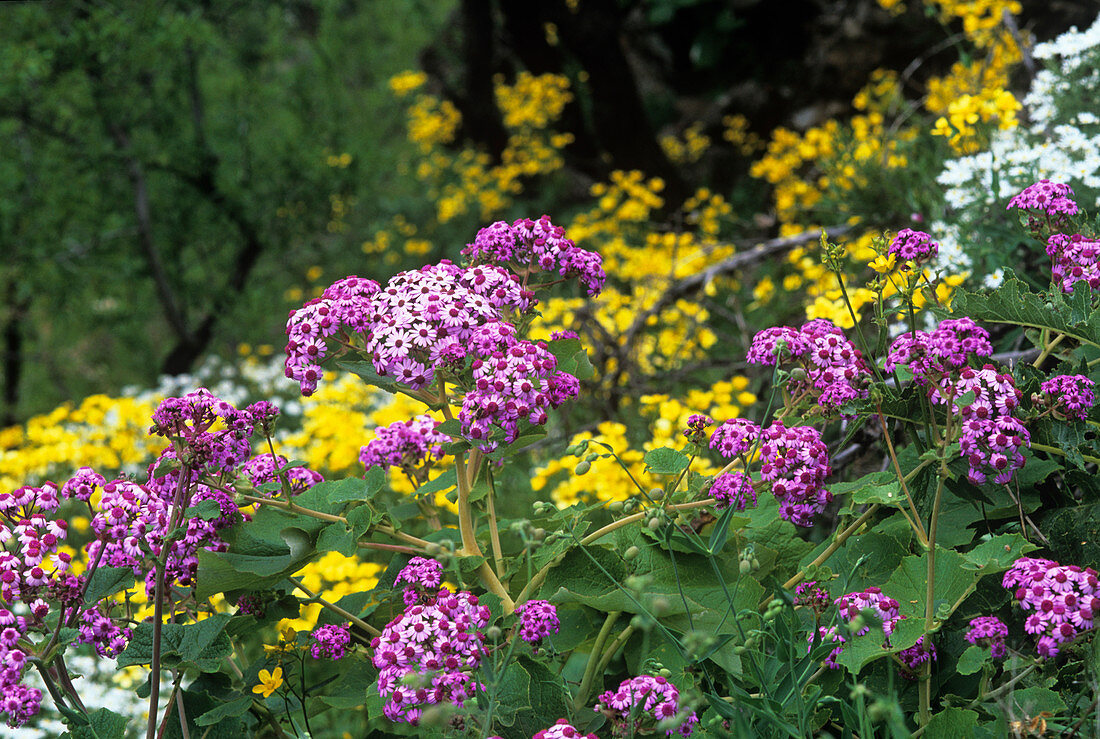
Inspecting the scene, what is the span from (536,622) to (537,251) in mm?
573

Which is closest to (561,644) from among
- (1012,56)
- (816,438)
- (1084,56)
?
(816,438)

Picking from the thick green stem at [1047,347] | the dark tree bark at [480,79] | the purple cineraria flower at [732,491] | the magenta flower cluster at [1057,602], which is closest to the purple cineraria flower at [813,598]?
the purple cineraria flower at [732,491]

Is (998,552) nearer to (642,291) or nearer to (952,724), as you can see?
(952,724)

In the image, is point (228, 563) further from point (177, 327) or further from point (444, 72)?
point (444, 72)

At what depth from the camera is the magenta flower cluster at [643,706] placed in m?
1.06

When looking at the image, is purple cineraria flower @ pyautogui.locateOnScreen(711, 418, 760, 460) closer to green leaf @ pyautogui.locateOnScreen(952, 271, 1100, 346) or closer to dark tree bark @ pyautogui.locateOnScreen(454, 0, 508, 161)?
green leaf @ pyautogui.locateOnScreen(952, 271, 1100, 346)

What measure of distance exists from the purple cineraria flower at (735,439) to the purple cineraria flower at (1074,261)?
19.6 inches

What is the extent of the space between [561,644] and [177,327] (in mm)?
5411

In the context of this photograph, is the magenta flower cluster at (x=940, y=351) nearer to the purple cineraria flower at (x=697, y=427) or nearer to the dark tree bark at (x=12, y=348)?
the purple cineraria flower at (x=697, y=427)

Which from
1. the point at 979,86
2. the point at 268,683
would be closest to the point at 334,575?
the point at 268,683

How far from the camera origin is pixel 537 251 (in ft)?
4.70

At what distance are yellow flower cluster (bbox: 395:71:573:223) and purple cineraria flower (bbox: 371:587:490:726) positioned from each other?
5850 mm

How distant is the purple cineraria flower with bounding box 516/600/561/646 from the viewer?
1.16 m

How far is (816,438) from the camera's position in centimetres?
128
